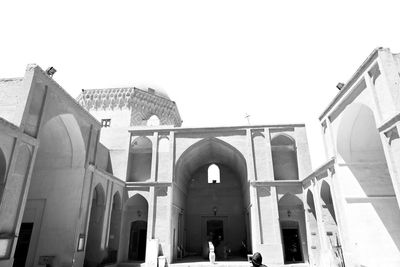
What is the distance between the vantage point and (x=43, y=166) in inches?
511

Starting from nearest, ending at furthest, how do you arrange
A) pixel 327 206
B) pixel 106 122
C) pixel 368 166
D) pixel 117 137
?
pixel 368 166
pixel 327 206
pixel 117 137
pixel 106 122

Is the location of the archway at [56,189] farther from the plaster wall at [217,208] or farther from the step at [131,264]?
the plaster wall at [217,208]

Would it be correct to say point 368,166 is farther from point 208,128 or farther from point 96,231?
point 96,231

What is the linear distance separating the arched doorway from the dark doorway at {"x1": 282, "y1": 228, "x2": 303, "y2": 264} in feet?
28.2

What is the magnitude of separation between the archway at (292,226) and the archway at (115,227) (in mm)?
9507

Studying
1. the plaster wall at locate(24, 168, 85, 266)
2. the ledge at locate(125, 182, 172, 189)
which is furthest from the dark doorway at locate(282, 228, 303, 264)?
the plaster wall at locate(24, 168, 85, 266)

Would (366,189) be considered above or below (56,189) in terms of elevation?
below

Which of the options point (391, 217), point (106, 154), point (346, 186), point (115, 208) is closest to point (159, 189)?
point (115, 208)

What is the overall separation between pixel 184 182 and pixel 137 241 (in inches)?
205

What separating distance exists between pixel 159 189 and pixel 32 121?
8.81 meters

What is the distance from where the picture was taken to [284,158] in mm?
17828

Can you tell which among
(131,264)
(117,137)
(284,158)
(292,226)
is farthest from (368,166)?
(117,137)

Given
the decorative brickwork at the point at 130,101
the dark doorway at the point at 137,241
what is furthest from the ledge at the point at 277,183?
the decorative brickwork at the point at 130,101

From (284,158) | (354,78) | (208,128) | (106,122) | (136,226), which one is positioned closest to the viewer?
(354,78)
